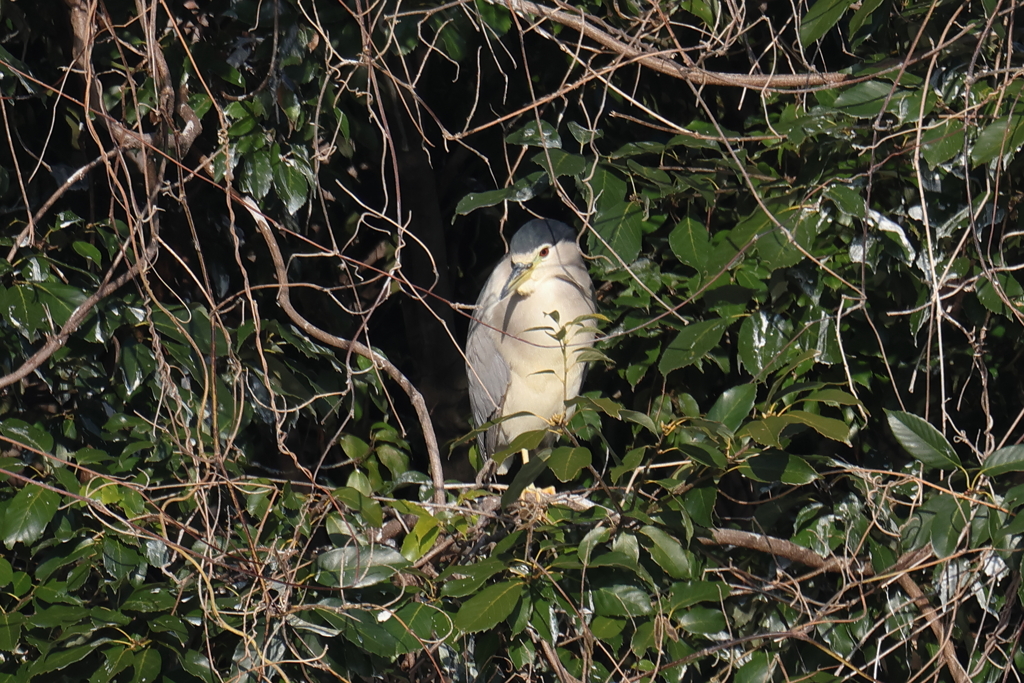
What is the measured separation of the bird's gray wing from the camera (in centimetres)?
307

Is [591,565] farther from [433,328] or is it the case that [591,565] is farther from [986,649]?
[433,328]

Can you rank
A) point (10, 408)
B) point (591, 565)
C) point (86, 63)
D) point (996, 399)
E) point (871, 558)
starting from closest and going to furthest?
1. point (591, 565)
2. point (86, 63)
3. point (871, 558)
4. point (10, 408)
5. point (996, 399)

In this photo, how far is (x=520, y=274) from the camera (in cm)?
283

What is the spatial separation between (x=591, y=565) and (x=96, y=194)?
166 centimetres

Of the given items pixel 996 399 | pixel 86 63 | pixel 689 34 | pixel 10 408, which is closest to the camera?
pixel 86 63

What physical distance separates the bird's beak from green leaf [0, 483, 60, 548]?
1.44 meters

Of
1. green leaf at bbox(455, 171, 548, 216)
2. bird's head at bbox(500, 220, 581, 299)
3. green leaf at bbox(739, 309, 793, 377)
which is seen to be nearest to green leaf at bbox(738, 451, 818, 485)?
green leaf at bbox(739, 309, 793, 377)

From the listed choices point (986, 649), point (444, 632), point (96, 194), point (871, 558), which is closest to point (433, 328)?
point (96, 194)

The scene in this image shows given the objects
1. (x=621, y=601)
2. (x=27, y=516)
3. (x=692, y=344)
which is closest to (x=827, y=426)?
(x=692, y=344)

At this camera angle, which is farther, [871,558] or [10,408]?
[10,408]

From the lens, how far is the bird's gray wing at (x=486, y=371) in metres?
3.07

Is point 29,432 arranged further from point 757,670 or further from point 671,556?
point 757,670

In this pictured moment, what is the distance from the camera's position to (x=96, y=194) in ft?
8.12

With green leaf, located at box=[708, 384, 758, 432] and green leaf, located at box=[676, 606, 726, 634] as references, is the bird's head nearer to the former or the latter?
green leaf, located at box=[708, 384, 758, 432]
